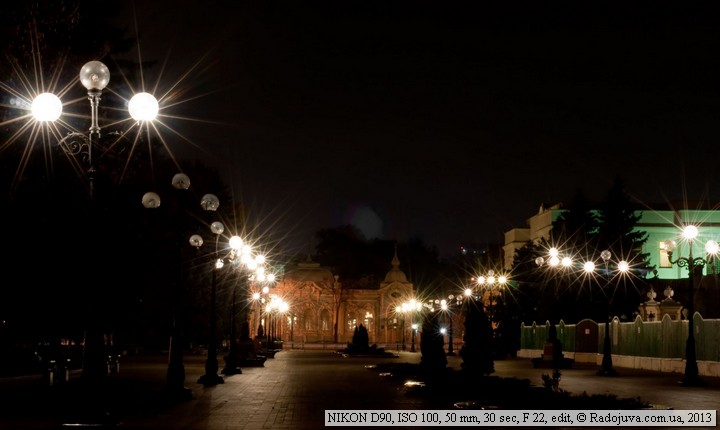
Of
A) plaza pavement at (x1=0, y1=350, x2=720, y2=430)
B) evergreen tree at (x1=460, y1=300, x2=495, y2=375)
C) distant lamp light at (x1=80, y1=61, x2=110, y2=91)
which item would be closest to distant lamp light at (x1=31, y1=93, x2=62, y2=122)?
distant lamp light at (x1=80, y1=61, x2=110, y2=91)

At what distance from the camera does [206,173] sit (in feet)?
227

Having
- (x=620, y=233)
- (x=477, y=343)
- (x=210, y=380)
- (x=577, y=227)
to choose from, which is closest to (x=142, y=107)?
(x=210, y=380)

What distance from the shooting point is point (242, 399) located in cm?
2223

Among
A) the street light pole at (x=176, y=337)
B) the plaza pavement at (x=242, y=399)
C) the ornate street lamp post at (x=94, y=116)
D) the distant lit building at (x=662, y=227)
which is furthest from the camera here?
the distant lit building at (x=662, y=227)

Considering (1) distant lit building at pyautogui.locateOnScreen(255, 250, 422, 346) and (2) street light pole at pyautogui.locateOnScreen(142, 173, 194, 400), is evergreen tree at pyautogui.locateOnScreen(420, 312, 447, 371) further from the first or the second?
(1) distant lit building at pyautogui.locateOnScreen(255, 250, 422, 346)

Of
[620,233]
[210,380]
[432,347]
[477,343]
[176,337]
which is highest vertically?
[620,233]

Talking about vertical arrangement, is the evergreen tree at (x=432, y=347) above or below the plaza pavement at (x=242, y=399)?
above

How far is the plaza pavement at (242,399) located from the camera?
644 inches

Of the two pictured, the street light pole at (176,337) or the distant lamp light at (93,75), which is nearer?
the distant lamp light at (93,75)

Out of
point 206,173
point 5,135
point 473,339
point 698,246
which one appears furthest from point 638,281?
point 5,135

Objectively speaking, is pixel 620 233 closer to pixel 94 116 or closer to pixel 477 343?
pixel 477 343

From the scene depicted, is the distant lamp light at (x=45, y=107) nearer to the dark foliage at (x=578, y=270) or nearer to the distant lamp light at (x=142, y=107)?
the distant lamp light at (x=142, y=107)

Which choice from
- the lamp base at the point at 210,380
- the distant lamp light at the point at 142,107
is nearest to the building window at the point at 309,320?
the lamp base at the point at 210,380

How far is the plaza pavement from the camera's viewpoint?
53.7 ft
